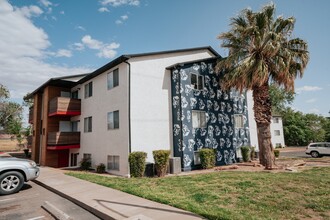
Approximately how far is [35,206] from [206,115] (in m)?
12.5

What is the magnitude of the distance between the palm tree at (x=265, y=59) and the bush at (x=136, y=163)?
7.80 m

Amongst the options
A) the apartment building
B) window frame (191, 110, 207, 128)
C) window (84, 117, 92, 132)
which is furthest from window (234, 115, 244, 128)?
window (84, 117, 92, 132)

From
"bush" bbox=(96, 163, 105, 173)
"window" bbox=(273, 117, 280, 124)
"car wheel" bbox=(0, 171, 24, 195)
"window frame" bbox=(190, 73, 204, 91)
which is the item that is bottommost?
"bush" bbox=(96, 163, 105, 173)

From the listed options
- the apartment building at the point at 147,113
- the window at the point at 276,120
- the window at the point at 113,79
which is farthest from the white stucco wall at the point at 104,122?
the window at the point at 276,120

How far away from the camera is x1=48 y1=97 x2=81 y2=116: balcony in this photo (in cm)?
1809

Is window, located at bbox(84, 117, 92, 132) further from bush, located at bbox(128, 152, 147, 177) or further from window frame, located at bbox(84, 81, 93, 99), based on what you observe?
bush, located at bbox(128, 152, 147, 177)

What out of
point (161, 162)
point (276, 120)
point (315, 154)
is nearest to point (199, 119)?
point (161, 162)

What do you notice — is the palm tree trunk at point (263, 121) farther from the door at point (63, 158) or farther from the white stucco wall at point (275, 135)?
the white stucco wall at point (275, 135)

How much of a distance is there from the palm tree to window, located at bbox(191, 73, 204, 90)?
9.17 feet

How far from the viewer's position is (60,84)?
20.4m

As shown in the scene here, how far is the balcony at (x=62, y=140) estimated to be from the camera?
17688mm

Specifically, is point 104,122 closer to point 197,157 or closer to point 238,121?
point 197,157

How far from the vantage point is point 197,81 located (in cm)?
1647

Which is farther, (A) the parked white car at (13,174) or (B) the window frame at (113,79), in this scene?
(B) the window frame at (113,79)
